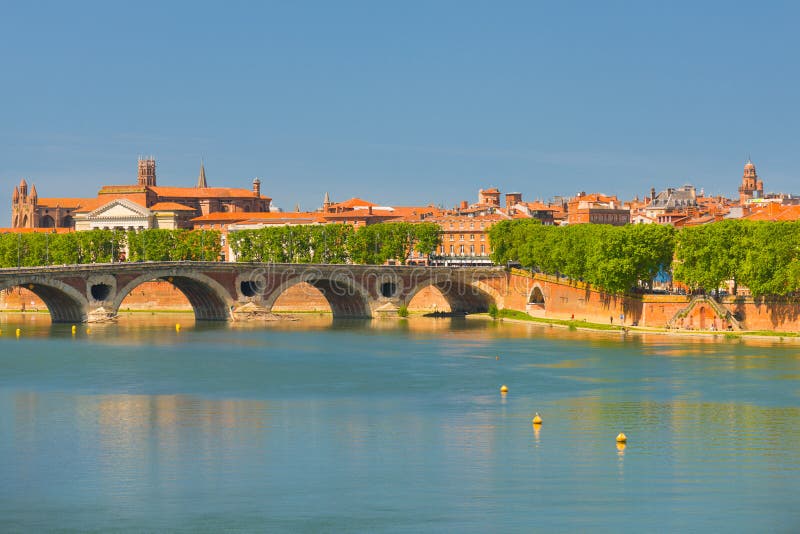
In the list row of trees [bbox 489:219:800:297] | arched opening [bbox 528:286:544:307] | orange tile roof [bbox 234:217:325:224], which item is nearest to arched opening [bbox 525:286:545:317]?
arched opening [bbox 528:286:544:307]

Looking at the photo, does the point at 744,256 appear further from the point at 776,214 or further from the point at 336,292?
the point at 336,292

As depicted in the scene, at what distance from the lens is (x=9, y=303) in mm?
148375

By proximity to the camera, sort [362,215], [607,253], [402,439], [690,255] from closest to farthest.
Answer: [402,439], [690,255], [607,253], [362,215]

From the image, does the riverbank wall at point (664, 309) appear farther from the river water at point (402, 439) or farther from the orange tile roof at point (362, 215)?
the orange tile roof at point (362, 215)

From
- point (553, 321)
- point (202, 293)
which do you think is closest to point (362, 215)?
point (202, 293)

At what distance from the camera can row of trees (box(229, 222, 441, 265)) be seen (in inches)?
5645

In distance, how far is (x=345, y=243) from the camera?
480 feet

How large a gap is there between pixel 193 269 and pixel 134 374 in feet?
139

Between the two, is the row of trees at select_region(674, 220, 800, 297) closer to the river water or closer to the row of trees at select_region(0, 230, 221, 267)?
the river water

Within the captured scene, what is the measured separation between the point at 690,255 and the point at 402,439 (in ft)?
163

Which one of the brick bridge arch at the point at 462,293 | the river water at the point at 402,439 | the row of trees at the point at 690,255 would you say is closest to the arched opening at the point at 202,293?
the brick bridge arch at the point at 462,293

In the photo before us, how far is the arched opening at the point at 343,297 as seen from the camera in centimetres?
12912

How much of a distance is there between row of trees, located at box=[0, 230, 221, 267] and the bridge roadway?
2738 cm

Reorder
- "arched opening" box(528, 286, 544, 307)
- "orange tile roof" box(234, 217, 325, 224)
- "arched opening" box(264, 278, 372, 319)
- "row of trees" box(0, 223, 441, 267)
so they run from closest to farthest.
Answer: "arched opening" box(528, 286, 544, 307)
"arched opening" box(264, 278, 372, 319)
"row of trees" box(0, 223, 441, 267)
"orange tile roof" box(234, 217, 325, 224)
